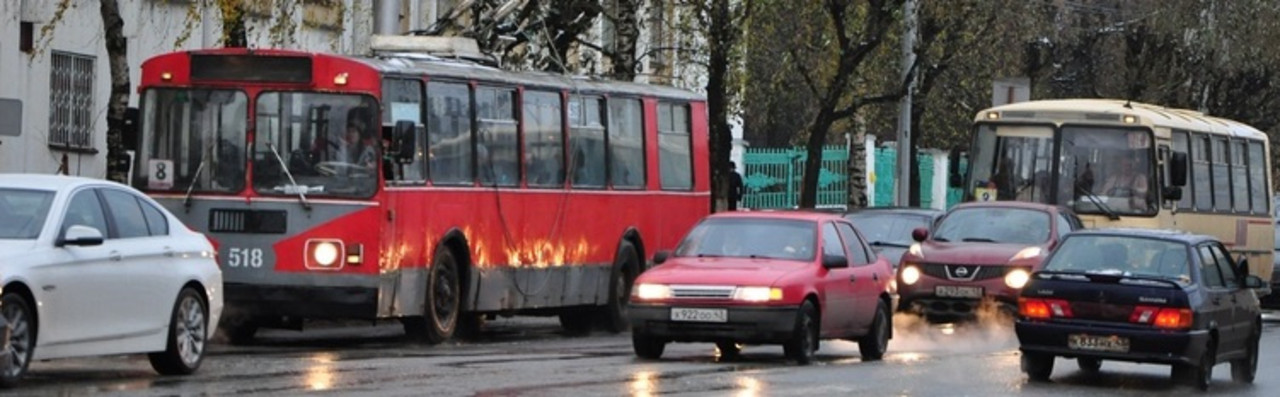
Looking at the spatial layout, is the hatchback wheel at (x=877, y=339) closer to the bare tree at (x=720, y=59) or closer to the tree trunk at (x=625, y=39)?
the tree trunk at (x=625, y=39)

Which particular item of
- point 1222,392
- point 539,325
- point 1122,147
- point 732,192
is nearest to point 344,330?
point 539,325

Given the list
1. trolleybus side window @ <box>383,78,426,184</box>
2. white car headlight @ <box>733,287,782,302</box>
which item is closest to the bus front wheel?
trolleybus side window @ <box>383,78,426,184</box>

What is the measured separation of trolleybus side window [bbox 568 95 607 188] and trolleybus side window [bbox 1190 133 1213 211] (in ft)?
40.2

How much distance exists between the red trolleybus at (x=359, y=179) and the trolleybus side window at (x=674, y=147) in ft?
9.28

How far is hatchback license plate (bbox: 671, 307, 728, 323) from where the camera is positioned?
2142cm

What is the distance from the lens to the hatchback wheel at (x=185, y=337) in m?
17.9

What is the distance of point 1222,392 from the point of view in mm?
21125

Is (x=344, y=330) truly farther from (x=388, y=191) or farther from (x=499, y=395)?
(x=499, y=395)

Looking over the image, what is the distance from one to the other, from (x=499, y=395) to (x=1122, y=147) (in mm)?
19415

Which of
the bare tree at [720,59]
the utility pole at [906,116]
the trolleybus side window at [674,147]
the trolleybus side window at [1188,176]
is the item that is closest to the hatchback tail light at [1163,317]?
the trolleybus side window at [674,147]

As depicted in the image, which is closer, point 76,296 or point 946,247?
point 76,296

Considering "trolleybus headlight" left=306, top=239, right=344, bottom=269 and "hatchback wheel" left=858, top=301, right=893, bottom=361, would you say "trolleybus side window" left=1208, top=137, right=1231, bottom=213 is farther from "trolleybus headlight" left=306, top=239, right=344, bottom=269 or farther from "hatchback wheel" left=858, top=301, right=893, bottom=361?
"trolleybus headlight" left=306, top=239, right=344, bottom=269

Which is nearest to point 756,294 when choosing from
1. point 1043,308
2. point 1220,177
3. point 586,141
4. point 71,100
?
point 1043,308

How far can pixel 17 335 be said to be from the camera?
15.9 metres
